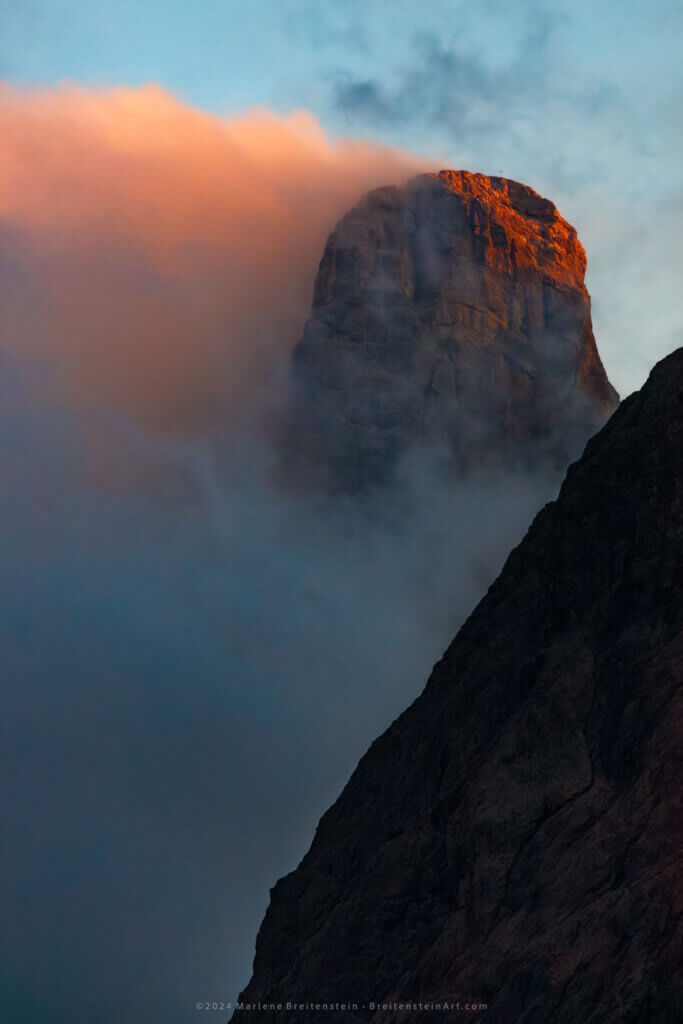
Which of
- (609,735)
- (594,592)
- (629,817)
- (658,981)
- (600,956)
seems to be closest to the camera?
(658,981)

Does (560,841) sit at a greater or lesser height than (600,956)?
greater

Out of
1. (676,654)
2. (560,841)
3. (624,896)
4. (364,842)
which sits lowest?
(624,896)

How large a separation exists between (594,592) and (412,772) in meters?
9.39

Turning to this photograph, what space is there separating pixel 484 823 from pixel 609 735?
462 cm

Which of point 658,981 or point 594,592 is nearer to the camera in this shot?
point 658,981

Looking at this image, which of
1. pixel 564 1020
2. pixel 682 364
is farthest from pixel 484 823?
pixel 682 364

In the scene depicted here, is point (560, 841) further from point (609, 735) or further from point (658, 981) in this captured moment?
point (658, 981)

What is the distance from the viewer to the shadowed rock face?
28453 mm

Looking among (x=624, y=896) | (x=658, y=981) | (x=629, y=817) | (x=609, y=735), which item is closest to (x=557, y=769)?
(x=609, y=735)

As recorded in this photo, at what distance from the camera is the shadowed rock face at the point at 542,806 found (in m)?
28.5

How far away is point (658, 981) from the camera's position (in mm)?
25766

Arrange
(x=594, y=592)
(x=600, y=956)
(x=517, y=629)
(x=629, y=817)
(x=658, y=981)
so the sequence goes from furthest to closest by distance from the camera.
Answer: (x=517, y=629) → (x=594, y=592) → (x=629, y=817) → (x=600, y=956) → (x=658, y=981)

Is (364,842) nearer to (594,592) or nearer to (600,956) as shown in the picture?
(594,592)

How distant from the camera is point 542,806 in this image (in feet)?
111
